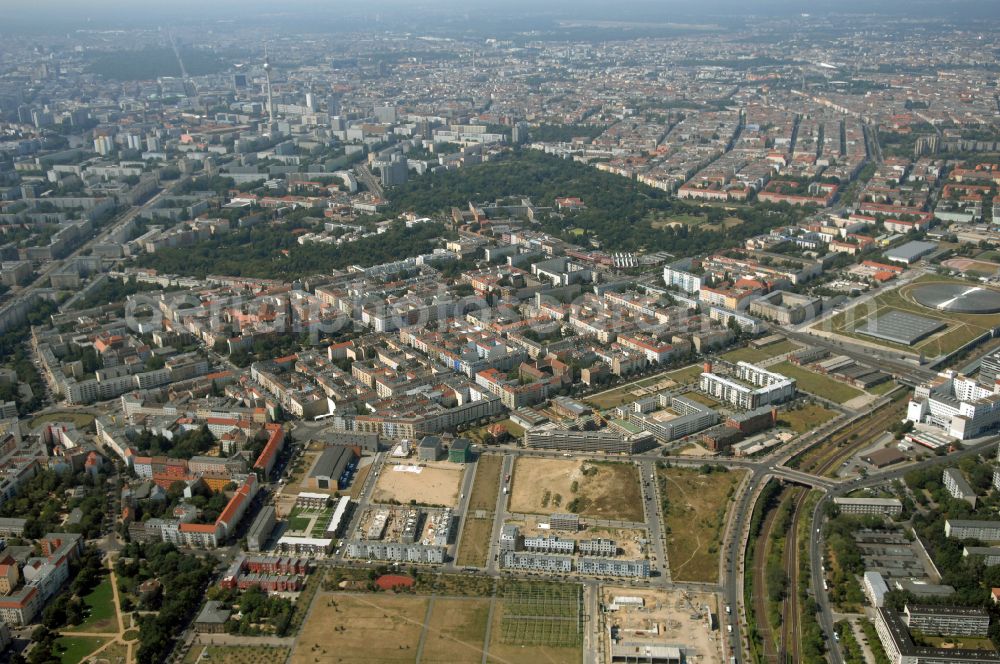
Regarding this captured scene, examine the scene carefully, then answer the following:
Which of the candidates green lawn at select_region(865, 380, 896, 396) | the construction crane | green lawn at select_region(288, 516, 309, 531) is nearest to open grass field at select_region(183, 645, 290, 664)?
green lawn at select_region(288, 516, 309, 531)

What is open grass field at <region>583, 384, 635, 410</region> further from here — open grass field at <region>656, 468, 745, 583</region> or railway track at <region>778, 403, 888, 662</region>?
railway track at <region>778, 403, 888, 662</region>

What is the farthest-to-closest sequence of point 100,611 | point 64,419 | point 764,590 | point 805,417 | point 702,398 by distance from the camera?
point 702,398 < point 64,419 < point 805,417 < point 764,590 < point 100,611

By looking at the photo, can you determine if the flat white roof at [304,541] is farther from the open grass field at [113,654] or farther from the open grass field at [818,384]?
the open grass field at [818,384]

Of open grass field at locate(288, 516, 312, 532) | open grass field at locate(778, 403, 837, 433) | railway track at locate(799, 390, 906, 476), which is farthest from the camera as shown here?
open grass field at locate(778, 403, 837, 433)

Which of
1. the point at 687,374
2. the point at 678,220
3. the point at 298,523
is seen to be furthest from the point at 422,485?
the point at 678,220

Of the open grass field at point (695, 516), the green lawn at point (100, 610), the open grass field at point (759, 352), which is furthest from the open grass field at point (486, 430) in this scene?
the green lawn at point (100, 610)

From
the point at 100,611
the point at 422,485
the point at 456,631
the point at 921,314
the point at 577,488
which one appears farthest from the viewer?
the point at 921,314

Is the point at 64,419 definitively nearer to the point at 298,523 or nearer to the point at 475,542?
the point at 298,523

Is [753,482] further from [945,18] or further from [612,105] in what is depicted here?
[945,18]
